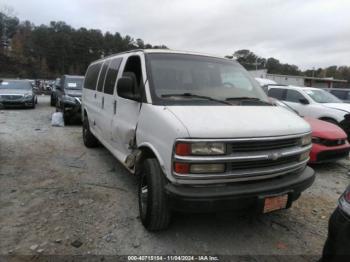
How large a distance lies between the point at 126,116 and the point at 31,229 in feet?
5.85

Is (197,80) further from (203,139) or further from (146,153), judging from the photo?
(203,139)

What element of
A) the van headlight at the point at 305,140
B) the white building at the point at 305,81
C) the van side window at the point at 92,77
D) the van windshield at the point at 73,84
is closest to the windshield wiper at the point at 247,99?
the van headlight at the point at 305,140

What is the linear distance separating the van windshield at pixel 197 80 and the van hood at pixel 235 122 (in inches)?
12.6

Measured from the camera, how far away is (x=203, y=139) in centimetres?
284

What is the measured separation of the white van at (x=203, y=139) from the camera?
2887 millimetres

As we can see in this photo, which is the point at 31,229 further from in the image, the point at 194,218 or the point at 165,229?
the point at 194,218

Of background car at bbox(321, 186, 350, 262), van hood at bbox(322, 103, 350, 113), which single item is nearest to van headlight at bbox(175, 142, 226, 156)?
background car at bbox(321, 186, 350, 262)

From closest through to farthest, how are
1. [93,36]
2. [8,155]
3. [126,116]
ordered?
[126,116]
[8,155]
[93,36]

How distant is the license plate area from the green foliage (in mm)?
65349

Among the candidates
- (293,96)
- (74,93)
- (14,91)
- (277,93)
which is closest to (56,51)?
(14,91)

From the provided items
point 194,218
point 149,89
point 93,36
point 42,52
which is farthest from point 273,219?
point 42,52

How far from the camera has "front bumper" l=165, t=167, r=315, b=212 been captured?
2.86 metres

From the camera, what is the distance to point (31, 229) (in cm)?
348

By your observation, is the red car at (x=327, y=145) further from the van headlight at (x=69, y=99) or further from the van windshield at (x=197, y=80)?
the van headlight at (x=69, y=99)
